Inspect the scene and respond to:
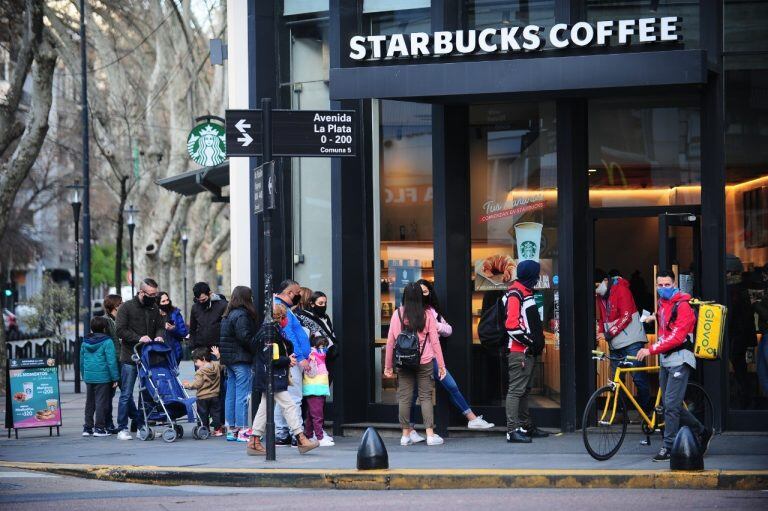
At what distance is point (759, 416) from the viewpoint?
13461 mm

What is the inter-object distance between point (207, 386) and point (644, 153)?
602 cm

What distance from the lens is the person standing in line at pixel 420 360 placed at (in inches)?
527

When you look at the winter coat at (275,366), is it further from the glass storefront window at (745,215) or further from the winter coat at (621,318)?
the glass storefront window at (745,215)

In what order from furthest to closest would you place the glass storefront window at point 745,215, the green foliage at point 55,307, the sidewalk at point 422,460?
the green foliage at point 55,307 < the glass storefront window at point 745,215 < the sidewalk at point 422,460

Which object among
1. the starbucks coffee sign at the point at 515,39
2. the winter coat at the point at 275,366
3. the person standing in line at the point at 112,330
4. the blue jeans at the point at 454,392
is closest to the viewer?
the winter coat at the point at 275,366

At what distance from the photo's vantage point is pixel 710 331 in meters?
11.5

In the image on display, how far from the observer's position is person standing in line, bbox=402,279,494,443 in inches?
544

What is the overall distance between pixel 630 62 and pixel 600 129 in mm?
1572

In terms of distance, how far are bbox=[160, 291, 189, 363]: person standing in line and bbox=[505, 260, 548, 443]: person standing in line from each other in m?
4.72

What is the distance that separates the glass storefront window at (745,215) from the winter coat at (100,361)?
7.66m

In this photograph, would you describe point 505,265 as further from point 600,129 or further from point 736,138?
point 736,138

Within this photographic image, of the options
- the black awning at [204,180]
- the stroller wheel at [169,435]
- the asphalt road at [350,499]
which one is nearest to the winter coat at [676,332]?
the asphalt road at [350,499]

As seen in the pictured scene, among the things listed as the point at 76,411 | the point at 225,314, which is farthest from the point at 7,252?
the point at 225,314

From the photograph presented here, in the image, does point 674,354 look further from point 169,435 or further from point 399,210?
point 169,435
